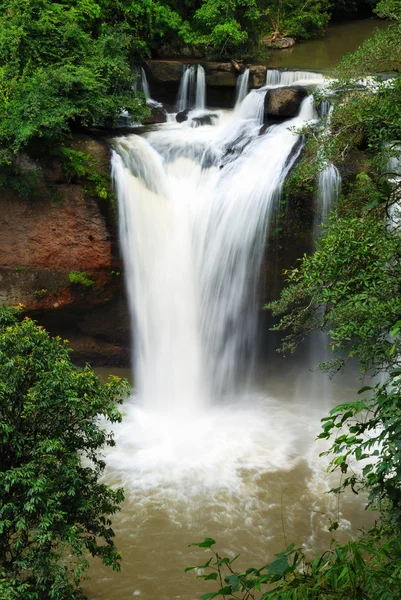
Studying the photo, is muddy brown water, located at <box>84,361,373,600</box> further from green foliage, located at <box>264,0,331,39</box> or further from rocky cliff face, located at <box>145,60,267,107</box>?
green foliage, located at <box>264,0,331,39</box>

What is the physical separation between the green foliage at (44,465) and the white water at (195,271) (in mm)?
5052

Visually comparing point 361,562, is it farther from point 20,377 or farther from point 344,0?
point 344,0

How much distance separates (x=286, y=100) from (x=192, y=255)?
14.2ft

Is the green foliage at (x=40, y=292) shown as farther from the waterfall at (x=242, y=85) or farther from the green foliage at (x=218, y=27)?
the green foliage at (x=218, y=27)

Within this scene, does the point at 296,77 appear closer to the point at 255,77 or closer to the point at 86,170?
the point at 255,77

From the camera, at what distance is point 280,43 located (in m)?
Answer: 22.0

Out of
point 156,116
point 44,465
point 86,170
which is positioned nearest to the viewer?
point 44,465

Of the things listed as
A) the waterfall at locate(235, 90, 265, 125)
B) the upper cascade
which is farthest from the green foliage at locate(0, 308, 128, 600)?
the upper cascade

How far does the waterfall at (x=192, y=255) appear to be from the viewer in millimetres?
11820

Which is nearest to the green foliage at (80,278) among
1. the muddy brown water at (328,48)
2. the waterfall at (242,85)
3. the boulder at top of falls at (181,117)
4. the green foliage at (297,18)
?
the boulder at top of falls at (181,117)

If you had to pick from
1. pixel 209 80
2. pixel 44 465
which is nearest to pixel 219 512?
pixel 44 465

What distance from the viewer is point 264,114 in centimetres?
1393

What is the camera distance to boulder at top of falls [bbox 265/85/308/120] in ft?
43.6

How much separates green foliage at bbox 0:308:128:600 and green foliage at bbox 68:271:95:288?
5.42 meters
